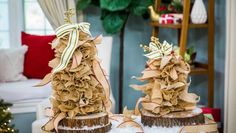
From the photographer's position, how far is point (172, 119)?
4.38 feet

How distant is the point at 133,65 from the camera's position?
13.9ft

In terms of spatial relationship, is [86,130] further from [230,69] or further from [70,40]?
[230,69]

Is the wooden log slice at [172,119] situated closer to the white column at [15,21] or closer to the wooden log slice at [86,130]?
the wooden log slice at [86,130]

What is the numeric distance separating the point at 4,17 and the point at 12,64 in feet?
2.15

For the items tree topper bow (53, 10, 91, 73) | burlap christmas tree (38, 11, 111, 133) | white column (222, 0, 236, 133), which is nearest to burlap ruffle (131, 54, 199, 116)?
burlap christmas tree (38, 11, 111, 133)

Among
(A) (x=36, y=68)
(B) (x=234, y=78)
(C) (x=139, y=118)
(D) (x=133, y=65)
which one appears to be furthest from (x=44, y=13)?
(C) (x=139, y=118)

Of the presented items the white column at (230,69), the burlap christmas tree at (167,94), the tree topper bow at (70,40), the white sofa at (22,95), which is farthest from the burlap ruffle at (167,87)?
the white sofa at (22,95)

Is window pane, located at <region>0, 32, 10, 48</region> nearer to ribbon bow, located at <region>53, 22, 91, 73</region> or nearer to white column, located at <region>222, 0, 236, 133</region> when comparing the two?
white column, located at <region>222, 0, 236, 133</region>

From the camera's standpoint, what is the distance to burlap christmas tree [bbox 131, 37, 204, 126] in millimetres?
1342

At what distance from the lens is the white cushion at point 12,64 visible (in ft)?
11.9

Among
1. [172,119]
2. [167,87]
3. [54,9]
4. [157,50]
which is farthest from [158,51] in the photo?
[54,9]

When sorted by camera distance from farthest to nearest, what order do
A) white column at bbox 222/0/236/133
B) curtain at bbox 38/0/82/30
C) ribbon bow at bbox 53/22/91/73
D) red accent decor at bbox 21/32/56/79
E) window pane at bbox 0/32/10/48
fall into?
1. window pane at bbox 0/32/10/48
2. curtain at bbox 38/0/82/30
3. red accent decor at bbox 21/32/56/79
4. white column at bbox 222/0/236/133
5. ribbon bow at bbox 53/22/91/73

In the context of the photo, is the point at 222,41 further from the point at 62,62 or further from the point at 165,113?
the point at 62,62

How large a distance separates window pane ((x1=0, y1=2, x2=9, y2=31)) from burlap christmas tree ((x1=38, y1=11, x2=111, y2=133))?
116 inches
